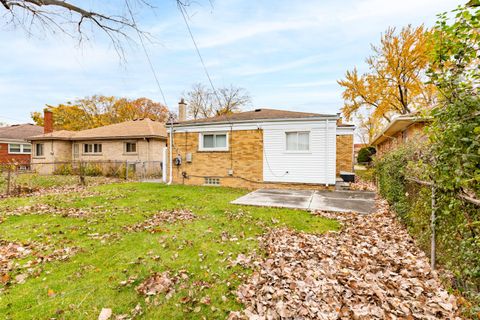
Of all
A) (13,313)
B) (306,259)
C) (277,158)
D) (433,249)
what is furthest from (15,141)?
(433,249)

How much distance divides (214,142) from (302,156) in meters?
4.88

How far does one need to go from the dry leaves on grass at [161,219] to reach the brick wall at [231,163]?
5353 mm

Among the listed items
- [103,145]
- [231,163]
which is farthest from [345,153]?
[103,145]

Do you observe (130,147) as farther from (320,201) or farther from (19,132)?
(19,132)

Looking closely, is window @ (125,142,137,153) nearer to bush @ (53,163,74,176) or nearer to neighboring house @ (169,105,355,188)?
bush @ (53,163,74,176)

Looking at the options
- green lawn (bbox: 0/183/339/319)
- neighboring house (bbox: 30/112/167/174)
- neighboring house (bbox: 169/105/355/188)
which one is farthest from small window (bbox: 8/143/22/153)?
green lawn (bbox: 0/183/339/319)

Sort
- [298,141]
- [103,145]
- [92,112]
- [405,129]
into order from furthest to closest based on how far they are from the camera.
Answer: [92,112] → [103,145] → [405,129] → [298,141]

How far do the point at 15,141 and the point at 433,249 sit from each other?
38316mm

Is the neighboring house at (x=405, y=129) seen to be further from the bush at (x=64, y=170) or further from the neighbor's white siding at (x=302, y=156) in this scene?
the bush at (x=64, y=170)

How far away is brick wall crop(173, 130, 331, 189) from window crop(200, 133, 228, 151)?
25 centimetres

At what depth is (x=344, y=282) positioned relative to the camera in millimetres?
3260

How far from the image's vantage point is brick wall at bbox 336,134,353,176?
15.6 meters

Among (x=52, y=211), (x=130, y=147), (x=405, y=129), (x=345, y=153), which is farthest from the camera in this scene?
(x=130, y=147)

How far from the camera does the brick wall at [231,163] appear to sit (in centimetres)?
1207
